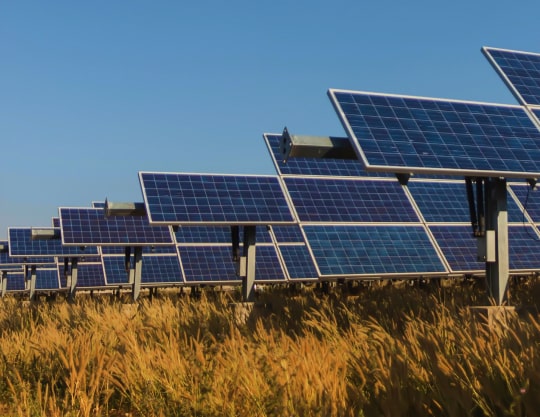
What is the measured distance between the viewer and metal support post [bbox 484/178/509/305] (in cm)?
1270

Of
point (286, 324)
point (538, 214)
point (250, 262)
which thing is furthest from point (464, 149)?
point (538, 214)

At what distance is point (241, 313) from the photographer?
644 inches

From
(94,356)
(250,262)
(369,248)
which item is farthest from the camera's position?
(369,248)

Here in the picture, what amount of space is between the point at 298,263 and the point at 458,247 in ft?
20.8

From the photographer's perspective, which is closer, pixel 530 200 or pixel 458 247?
pixel 458 247

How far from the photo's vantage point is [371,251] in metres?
22.0

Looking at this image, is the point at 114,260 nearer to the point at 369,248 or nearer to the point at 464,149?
the point at 369,248

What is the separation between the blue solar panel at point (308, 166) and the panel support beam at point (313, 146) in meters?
11.4

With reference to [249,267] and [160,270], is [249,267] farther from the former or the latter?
[160,270]

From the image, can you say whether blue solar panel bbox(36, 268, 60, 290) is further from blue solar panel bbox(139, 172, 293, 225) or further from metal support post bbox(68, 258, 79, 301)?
blue solar panel bbox(139, 172, 293, 225)

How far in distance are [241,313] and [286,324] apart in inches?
139

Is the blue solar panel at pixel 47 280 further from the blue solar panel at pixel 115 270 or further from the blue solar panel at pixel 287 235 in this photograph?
the blue solar panel at pixel 287 235

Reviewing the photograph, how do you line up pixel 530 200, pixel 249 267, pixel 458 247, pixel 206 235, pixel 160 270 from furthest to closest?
pixel 160 270, pixel 206 235, pixel 530 200, pixel 458 247, pixel 249 267

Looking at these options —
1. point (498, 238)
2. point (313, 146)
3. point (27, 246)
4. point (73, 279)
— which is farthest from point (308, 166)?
point (27, 246)
